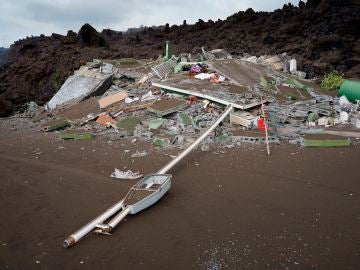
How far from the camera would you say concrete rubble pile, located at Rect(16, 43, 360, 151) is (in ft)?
28.2

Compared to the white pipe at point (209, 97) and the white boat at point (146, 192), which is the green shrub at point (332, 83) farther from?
the white boat at point (146, 192)

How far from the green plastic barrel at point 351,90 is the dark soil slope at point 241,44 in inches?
214

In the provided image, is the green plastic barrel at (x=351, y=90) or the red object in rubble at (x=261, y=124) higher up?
the green plastic barrel at (x=351, y=90)

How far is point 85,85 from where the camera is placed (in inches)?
519

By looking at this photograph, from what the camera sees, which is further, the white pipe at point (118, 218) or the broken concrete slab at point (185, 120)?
the broken concrete slab at point (185, 120)

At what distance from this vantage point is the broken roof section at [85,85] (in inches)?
504

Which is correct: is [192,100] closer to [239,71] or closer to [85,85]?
[239,71]

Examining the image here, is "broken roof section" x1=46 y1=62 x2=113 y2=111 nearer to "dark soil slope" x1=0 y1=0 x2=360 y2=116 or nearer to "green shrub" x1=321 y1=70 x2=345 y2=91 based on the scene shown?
"dark soil slope" x1=0 y1=0 x2=360 y2=116

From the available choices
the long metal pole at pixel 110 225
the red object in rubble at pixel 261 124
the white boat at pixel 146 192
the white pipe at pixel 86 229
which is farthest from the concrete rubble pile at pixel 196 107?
the long metal pole at pixel 110 225

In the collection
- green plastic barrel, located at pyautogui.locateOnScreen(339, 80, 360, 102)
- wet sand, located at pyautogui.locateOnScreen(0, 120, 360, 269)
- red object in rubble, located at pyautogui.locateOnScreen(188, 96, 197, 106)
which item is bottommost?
wet sand, located at pyautogui.locateOnScreen(0, 120, 360, 269)

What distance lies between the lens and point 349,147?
7.62 metres

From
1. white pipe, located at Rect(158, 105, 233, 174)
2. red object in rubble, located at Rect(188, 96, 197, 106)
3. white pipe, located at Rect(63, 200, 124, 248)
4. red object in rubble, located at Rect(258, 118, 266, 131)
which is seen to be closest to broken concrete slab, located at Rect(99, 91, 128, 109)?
red object in rubble, located at Rect(188, 96, 197, 106)

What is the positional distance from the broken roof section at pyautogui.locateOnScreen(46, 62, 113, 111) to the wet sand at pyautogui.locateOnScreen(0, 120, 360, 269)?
16.3 ft

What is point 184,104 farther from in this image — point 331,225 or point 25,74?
point 25,74
